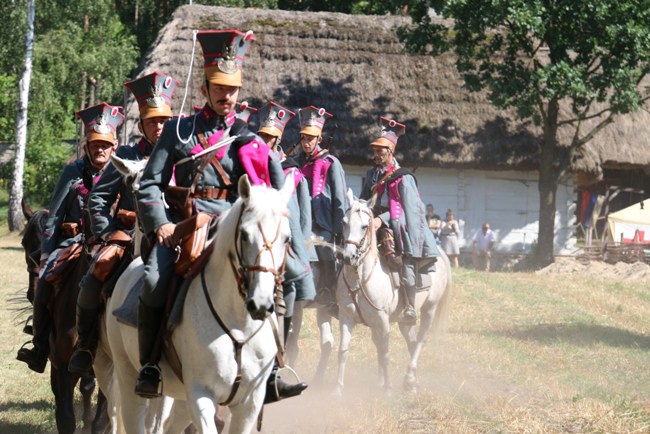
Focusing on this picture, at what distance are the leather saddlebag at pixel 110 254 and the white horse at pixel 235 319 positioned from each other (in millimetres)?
1269

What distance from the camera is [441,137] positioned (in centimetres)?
2767

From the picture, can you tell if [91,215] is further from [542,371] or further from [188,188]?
[542,371]

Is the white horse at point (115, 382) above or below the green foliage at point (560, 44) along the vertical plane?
below

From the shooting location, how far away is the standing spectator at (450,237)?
26.0 metres

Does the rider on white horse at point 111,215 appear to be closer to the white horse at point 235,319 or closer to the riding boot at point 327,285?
the white horse at point 235,319

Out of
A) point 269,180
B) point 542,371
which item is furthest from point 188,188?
point 542,371

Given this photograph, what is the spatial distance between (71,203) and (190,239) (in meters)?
2.90

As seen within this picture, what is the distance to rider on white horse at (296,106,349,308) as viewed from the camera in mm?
10312

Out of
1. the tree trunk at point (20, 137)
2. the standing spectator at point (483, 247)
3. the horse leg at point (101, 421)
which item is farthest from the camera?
the tree trunk at point (20, 137)

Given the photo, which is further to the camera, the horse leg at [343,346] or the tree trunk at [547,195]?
the tree trunk at [547,195]

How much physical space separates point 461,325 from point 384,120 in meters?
4.89

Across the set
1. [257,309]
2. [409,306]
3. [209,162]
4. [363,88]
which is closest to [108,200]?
[209,162]

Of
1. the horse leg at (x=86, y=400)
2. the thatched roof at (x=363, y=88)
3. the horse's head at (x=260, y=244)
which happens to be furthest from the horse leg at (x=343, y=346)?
the thatched roof at (x=363, y=88)

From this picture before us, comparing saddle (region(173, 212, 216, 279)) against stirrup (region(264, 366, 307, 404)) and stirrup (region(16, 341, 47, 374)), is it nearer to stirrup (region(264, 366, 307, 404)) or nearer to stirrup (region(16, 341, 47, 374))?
stirrup (region(264, 366, 307, 404))
